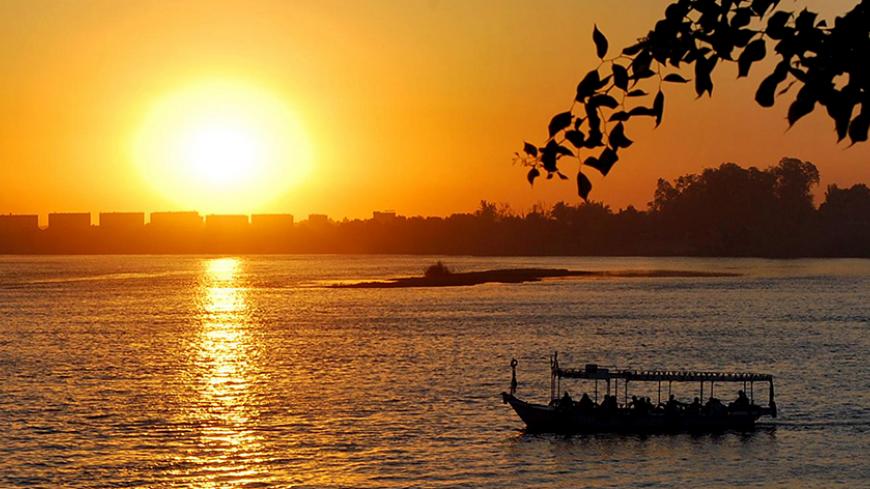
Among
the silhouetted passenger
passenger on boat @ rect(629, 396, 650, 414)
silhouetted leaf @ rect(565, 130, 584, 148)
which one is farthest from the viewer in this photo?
the silhouetted passenger

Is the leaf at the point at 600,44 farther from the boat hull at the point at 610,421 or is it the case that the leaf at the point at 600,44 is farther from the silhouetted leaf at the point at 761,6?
the boat hull at the point at 610,421

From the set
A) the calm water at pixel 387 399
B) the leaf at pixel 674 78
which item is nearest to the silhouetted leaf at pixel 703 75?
the leaf at pixel 674 78

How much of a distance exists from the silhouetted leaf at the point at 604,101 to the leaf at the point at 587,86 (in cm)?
6

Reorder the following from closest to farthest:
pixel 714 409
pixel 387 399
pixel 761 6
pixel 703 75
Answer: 1. pixel 761 6
2. pixel 703 75
3. pixel 714 409
4. pixel 387 399

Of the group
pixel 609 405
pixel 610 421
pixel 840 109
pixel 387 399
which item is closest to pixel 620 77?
pixel 840 109

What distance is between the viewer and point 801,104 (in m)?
8.25

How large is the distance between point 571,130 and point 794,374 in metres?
87.7

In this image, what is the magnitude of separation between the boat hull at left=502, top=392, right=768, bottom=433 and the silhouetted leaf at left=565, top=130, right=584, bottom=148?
55.3m

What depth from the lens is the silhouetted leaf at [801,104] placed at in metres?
8.20

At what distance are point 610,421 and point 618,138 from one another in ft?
183

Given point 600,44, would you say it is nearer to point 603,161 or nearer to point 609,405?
point 603,161

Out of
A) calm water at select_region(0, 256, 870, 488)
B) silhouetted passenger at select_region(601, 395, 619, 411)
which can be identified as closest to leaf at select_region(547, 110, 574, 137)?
calm water at select_region(0, 256, 870, 488)

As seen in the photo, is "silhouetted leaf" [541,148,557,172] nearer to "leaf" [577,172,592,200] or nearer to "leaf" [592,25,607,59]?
"leaf" [577,172,592,200]

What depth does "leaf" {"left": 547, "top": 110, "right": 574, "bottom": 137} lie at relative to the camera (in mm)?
9297
